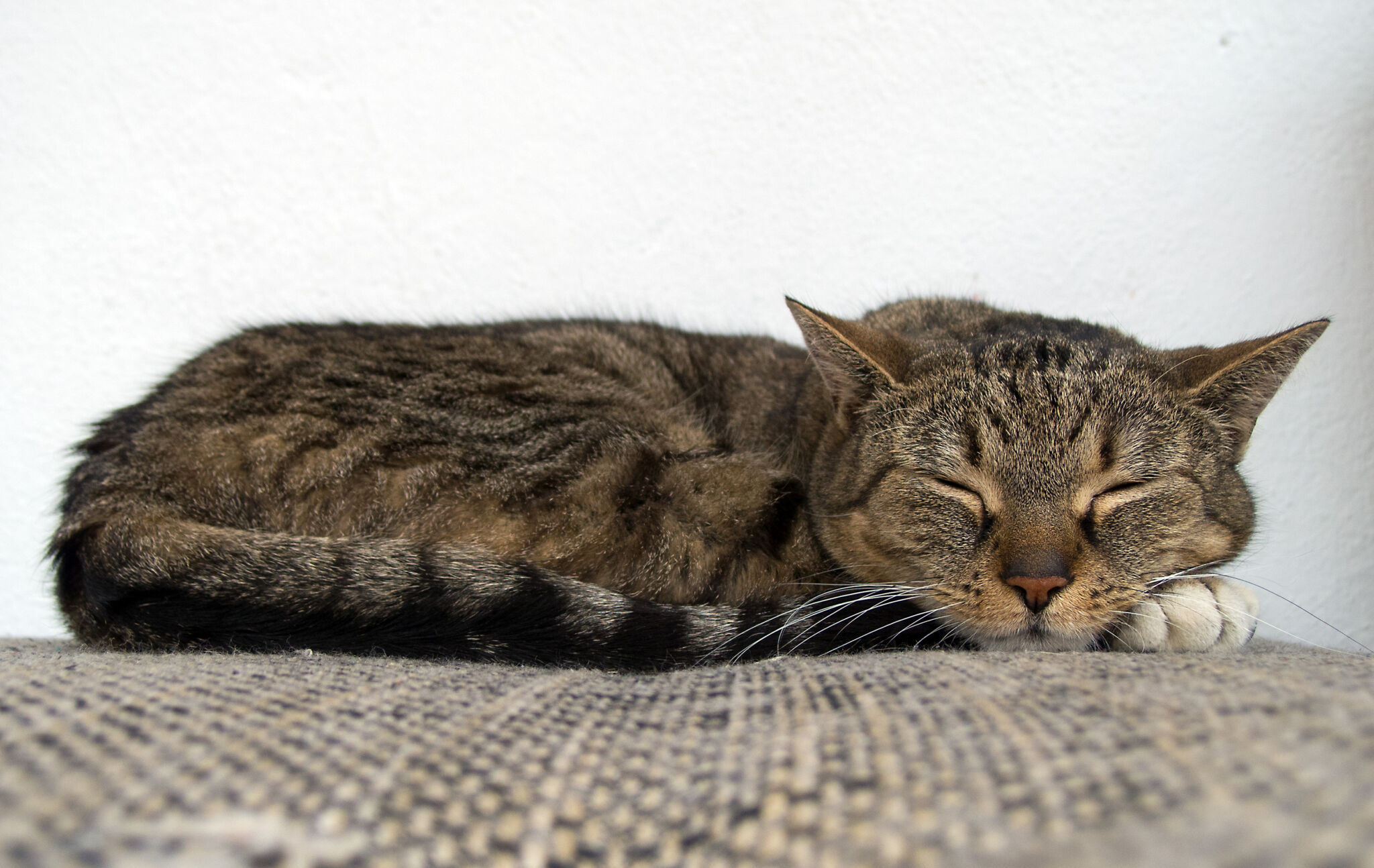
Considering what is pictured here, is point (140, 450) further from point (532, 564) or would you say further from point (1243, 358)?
point (1243, 358)

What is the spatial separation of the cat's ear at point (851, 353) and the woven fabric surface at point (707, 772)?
73cm

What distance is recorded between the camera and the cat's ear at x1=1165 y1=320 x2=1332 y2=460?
1231 mm

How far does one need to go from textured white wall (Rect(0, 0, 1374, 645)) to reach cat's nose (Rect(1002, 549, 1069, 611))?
1.17 meters

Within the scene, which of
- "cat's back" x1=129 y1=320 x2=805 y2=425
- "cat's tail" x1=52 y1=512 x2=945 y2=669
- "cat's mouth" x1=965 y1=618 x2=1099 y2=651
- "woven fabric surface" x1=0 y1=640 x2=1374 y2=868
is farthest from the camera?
"cat's back" x1=129 y1=320 x2=805 y2=425

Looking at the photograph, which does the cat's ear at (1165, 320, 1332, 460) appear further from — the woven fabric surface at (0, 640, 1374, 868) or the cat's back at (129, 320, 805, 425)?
the cat's back at (129, 320, 805, 425)

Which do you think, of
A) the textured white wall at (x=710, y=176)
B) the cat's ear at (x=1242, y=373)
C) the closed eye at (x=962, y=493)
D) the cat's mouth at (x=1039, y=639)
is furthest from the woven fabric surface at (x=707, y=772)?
the textured white wall at (x=710, y=176)

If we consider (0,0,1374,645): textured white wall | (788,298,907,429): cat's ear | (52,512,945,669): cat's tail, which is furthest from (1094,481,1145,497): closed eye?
(0,0,1374,645): textured white wall

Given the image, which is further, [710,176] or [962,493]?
[710,176]

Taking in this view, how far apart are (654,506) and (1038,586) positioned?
1.98 feet

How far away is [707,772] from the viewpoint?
54 cm

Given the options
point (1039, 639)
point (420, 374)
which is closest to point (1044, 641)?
point (1039, 639)

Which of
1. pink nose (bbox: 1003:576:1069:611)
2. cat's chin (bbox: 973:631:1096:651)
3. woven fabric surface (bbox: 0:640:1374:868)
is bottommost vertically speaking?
cat's chin (bbox: 973:631:1096:651)

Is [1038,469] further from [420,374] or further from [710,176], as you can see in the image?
[710,176]

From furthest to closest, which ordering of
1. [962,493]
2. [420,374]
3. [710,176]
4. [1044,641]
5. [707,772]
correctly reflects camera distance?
1. [710,176]
2. [420,374]
3. [962,493]
4. [1044,641]
5. [707,772]
